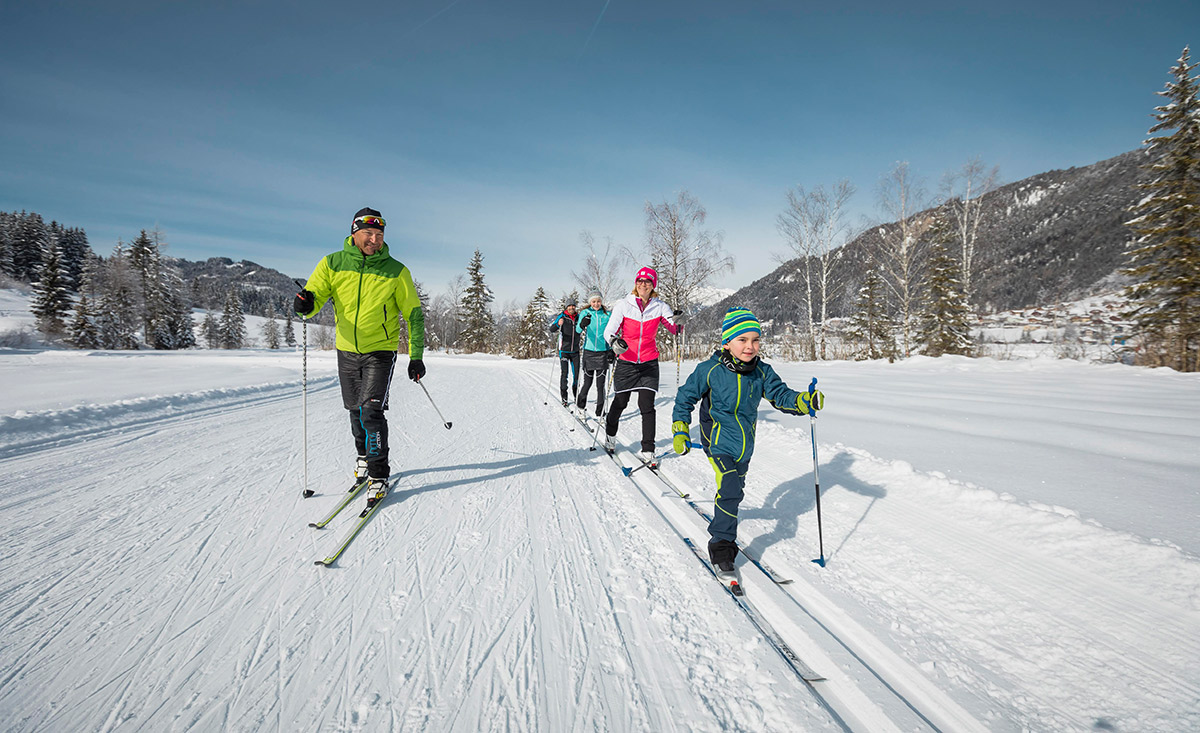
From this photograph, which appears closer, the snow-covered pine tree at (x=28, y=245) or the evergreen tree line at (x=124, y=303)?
the evergreen tree line at (x=124, y=303)

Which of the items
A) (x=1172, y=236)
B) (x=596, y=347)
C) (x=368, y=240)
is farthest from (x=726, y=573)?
(x=1172, y=236)

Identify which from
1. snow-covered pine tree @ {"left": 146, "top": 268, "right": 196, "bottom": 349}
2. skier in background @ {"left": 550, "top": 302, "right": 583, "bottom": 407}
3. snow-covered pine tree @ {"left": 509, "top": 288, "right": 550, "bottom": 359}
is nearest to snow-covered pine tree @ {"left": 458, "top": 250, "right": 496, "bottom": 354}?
snow-covered pine tree @ {"left": 509, "top": 288, "right": 550, "bottom": 359}

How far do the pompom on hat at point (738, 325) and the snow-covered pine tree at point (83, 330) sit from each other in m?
56.0

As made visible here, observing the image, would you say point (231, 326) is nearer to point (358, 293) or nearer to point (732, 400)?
point (358, 293)

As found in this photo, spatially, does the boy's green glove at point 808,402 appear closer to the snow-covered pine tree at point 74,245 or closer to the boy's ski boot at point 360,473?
the boy's ski boot at point 360,473

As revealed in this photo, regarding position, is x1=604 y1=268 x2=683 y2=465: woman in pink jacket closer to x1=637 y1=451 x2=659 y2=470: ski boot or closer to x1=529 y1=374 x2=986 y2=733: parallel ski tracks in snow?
x1=637 y1=451 x2=659 y2=470: ski boot

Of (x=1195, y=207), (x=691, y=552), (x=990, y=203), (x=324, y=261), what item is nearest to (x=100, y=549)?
(x=324, y=261)

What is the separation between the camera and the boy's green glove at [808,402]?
2857mm

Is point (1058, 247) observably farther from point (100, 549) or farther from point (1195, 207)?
point (100, 549)

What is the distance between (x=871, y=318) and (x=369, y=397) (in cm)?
2718

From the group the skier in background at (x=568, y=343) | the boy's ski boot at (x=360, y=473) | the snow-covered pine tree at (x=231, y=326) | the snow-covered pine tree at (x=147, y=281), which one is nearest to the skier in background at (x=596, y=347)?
the skier in background at (x=568, y=343)

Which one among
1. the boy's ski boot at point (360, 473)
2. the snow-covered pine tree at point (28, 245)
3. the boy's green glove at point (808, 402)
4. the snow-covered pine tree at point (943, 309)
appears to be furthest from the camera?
the snow-covered pine tree at point (28, 245)

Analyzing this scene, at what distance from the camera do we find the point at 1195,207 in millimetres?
12734

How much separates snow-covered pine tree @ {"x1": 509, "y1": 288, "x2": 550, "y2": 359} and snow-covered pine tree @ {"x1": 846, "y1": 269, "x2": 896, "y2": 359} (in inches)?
884
